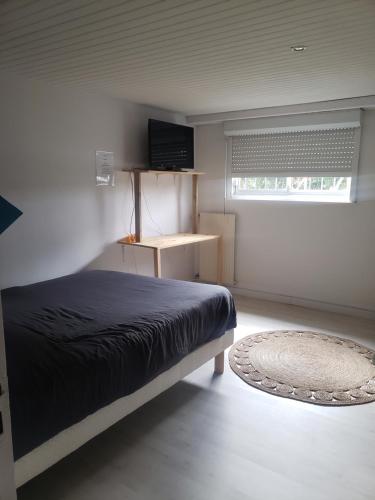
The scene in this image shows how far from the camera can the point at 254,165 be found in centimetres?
470

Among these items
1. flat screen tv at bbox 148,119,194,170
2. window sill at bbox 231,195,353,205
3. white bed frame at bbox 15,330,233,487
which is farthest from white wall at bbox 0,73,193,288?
white bed frame at bbox 15,330,233,487

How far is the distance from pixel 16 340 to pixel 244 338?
7.17 ft

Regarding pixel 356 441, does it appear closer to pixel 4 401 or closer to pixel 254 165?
pixel 4 401

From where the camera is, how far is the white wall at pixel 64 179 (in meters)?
3.06

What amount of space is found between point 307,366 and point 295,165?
228cm

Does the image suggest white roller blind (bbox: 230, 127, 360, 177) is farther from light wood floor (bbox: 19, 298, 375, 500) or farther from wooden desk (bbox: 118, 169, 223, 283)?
light wood floor (bbox: 19, 298, 375, 500)

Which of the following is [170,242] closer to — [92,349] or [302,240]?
[302,240]

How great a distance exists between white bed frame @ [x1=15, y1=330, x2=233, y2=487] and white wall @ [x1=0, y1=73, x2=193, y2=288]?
158cm

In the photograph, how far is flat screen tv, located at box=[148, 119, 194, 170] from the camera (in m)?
4.19

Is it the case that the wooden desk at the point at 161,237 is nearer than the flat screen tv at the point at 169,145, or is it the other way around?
the wooden desk at the point at 161,237

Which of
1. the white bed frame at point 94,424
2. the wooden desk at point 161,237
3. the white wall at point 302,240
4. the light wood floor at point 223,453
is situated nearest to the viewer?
the white bed frame at point 94,424

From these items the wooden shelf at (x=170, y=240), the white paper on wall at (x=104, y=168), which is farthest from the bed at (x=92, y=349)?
the white paper on wall at (x=104, y=168)

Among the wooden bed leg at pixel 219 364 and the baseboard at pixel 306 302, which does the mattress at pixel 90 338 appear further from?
the baseboard at pixel 306 302

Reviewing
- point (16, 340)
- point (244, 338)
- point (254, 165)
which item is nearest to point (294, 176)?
point (254, 165)
